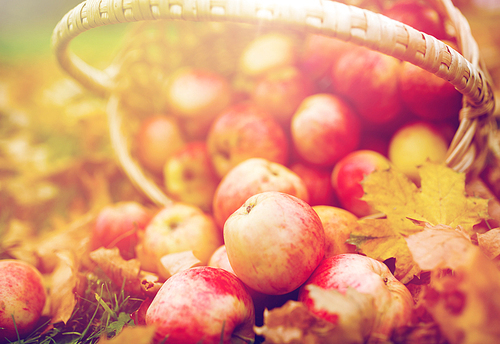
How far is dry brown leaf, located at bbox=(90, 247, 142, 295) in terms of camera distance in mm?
1004

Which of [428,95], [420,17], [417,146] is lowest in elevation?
[417,146]

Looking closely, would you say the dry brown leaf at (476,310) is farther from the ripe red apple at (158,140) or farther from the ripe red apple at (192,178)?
the ripe red apple at (158,140)

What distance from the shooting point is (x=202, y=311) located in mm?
700

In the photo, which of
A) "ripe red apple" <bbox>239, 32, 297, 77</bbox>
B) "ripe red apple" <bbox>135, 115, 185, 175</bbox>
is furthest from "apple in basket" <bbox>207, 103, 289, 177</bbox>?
"ripe red apple" <bbox>135, 115, 185, 175</bbox>

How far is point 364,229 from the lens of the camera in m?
0.91

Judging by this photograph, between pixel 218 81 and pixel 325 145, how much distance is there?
30.3 inches

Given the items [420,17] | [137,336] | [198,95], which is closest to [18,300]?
[137,336]

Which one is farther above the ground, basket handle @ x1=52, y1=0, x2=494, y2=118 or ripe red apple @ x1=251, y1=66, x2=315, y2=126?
basket handle @ x1=52, y1=0, x2=494, y2=118

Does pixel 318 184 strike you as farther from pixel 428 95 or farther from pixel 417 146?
pixel 428 95

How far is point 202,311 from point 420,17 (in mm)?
1434

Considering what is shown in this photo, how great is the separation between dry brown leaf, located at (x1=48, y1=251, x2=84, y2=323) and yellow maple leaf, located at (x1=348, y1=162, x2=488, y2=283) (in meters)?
0.92

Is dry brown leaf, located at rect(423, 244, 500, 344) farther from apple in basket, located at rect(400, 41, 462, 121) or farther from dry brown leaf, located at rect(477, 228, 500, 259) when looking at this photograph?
apple in basket, located at rect(400, 41, 462, 121)

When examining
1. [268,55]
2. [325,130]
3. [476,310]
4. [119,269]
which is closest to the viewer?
[476,310]

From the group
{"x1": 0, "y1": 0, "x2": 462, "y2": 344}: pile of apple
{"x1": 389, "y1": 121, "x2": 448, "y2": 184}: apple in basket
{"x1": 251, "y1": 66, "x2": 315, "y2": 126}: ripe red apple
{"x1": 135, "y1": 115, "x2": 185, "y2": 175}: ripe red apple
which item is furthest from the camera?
{"x1": 135, "y1": 115, "x2": 185, "y2": 175}: ripe red apple
